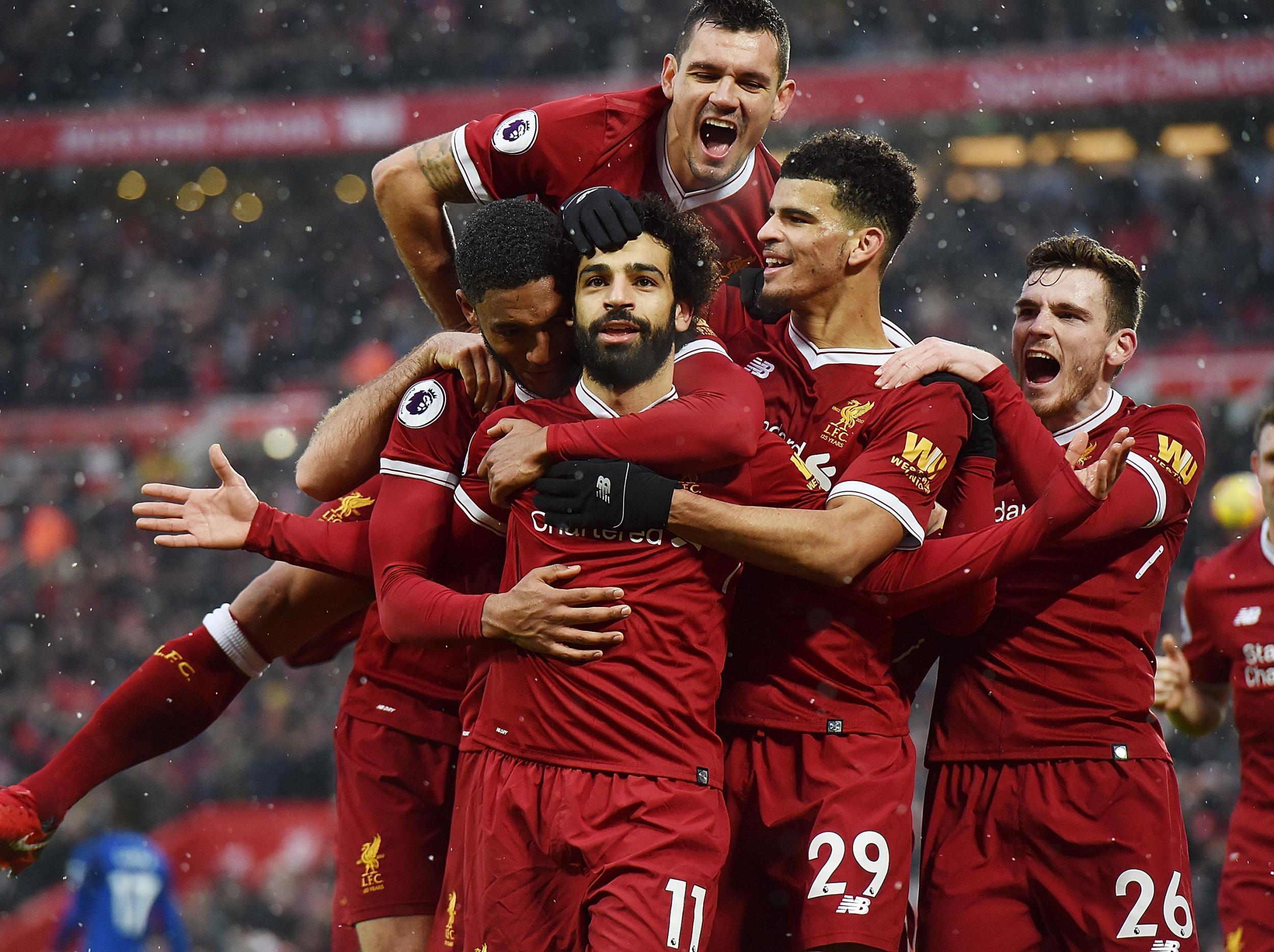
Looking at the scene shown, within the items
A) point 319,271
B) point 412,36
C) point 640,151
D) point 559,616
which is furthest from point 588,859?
point 412,36

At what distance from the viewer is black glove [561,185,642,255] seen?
3.59 metres

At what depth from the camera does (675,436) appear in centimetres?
347

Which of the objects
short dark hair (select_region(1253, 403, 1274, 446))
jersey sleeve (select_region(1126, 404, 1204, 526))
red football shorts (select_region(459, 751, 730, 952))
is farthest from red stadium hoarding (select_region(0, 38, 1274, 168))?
red football shorts (select_region(459, 751, 730, 952))

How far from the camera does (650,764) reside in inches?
132

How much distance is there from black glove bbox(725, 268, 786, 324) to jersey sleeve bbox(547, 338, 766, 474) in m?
0.83

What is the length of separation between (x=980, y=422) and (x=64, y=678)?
1253cm

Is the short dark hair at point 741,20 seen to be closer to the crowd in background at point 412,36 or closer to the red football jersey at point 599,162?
the red football jersey at point 599,162

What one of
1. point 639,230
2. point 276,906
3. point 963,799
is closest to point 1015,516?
point 963,799

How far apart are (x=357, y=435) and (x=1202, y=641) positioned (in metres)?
3.35

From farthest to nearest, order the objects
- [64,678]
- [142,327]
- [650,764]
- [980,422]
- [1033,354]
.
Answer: [142,327]
[64,678]
[1033,354]
[980,422]
[650,764]

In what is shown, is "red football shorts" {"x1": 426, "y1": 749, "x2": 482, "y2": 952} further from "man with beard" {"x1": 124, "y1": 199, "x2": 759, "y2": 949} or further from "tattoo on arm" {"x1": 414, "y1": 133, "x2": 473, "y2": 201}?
"tattoo on arm" {"x1": 414, "y1": 133, "x2": 473, "y2": 201}

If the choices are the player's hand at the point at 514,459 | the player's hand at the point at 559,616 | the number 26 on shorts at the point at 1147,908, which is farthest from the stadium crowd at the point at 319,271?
the player's hand at the point at 559,616

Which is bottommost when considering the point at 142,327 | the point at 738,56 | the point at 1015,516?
the point at 1015,516

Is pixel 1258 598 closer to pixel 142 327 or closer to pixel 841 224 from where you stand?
pixel 841 224
